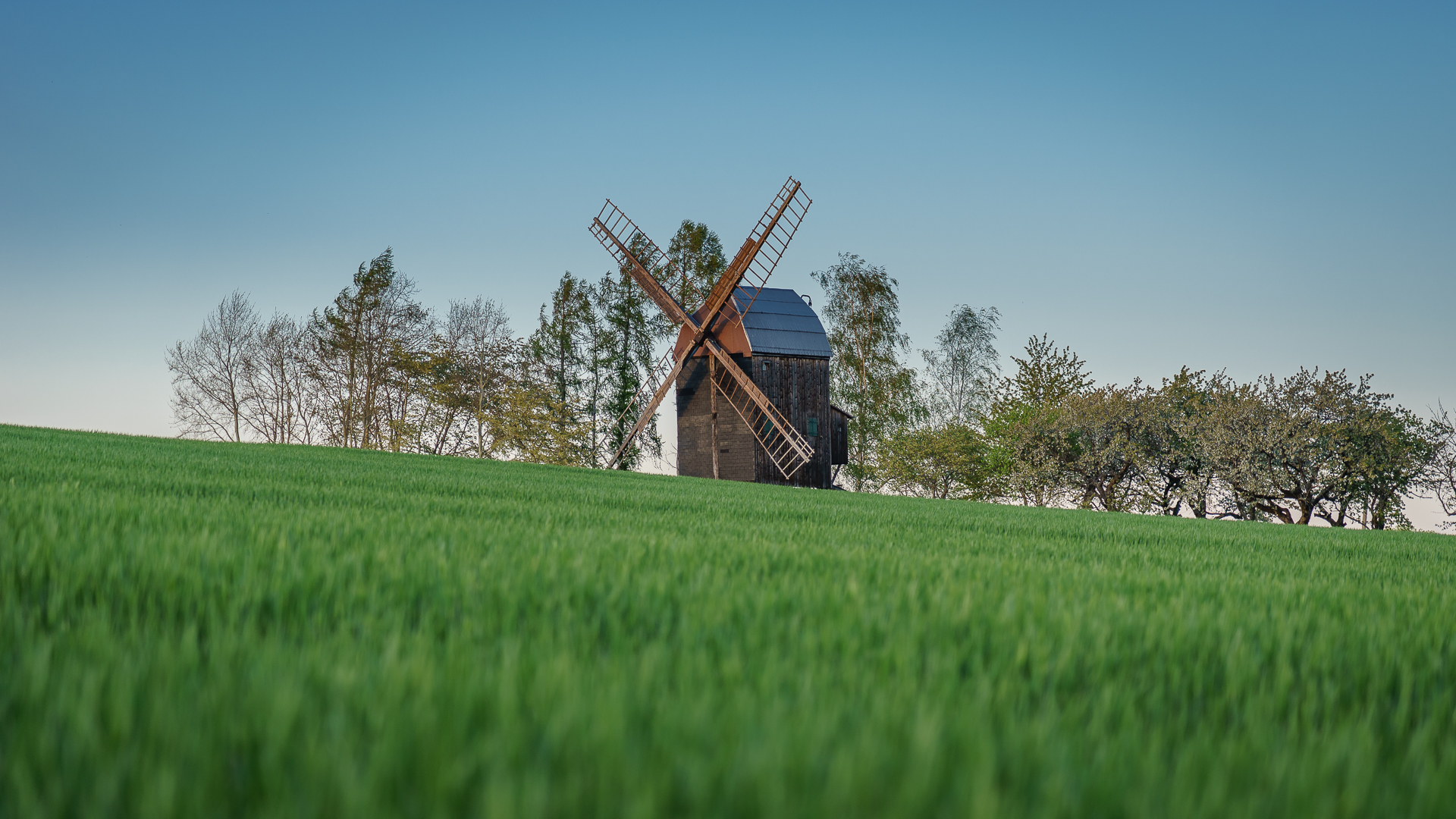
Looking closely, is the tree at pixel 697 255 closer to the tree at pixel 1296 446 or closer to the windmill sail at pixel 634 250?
the windmill sail at pixel 634 250

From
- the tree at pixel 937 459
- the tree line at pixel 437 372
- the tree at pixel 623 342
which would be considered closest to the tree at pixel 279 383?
the tree line at pixel 437 372

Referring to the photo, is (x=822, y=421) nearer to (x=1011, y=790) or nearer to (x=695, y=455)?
(x=695, y=455)

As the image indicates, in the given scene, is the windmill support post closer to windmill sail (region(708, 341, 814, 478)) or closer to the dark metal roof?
windmill sail (region(708, 341, 814, 478))

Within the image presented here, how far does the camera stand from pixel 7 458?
8664 millimetres

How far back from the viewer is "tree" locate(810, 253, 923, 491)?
40.8 m

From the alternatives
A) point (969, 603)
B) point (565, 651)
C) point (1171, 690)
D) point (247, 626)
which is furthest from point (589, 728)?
point (969, 603)

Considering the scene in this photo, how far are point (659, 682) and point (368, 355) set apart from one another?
4240 centimetres

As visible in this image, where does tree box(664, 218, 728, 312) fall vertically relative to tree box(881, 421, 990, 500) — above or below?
above

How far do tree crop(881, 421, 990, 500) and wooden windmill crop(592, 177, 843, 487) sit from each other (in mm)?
9120

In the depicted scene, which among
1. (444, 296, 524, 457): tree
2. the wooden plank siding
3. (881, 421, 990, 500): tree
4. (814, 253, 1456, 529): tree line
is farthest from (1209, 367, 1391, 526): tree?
(444, 296, 524, 457): tree

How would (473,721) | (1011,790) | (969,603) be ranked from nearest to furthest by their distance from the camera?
(1011,790) < (473,721) < (969,603)

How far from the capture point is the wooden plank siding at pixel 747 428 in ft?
104

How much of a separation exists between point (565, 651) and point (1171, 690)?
59.2 inches

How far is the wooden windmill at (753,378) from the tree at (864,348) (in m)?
6.84
